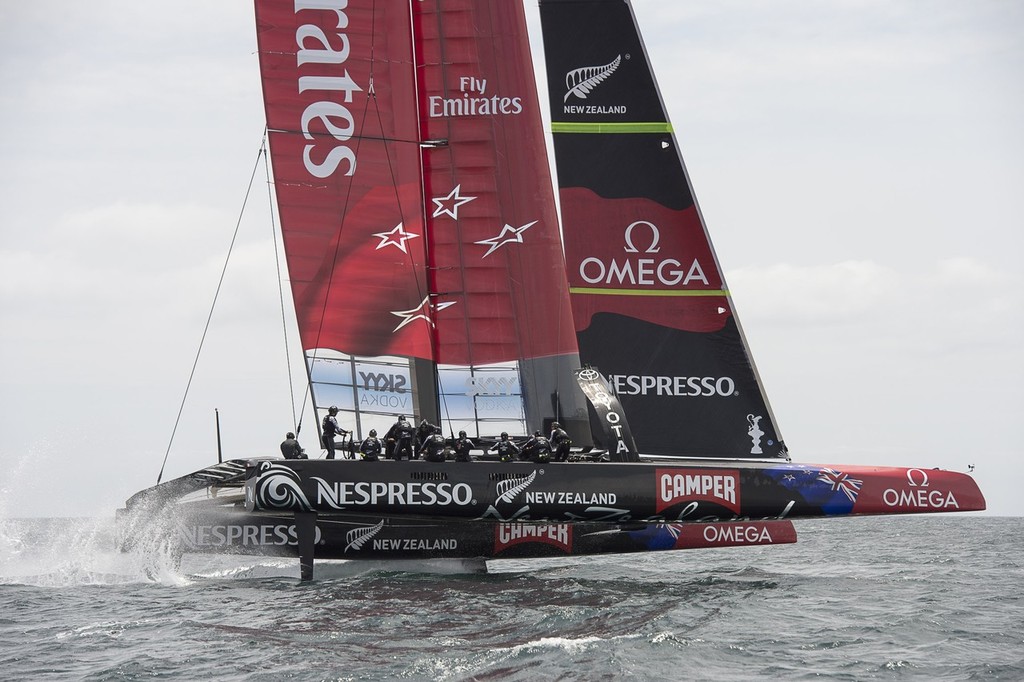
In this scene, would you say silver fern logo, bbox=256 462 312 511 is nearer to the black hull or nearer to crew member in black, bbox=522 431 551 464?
the black hull

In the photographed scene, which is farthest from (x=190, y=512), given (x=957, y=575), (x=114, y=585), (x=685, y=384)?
(x=957, y=575)

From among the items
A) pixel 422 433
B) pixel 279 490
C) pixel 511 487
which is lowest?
pixel 511 487

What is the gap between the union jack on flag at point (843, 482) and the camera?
14.6 m

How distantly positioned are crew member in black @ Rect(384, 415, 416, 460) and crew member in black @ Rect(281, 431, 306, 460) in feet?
3.57

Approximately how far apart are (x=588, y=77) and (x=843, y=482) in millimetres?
6861

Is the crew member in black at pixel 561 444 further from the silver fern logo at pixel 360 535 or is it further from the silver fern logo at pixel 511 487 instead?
the silver fern logo at pixel 360 535

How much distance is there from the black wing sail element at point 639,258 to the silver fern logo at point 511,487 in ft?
10.0

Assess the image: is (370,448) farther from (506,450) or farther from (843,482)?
(843,482)

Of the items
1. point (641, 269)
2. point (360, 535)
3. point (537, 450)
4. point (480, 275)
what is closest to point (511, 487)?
point (537, 450)

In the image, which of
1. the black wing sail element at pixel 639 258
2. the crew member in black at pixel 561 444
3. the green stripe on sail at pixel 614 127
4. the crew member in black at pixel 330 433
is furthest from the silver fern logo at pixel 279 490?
the green stripe on sail at pixel 614 127

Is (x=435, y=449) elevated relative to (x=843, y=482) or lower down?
elevated

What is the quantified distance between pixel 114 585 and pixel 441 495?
17.2 ft

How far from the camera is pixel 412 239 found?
16.4 metres

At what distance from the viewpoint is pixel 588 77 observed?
57.5 feet
